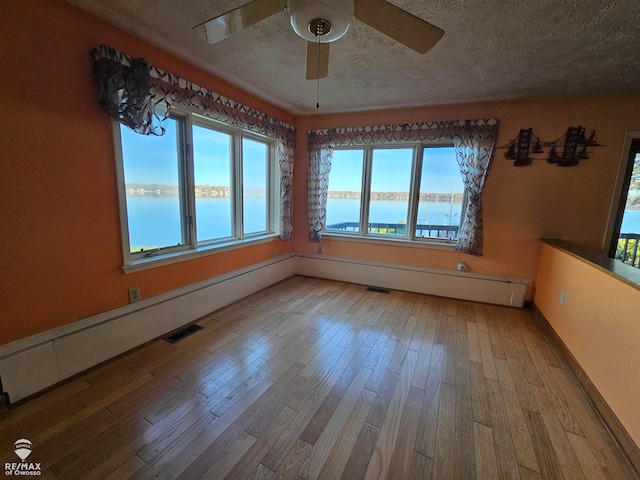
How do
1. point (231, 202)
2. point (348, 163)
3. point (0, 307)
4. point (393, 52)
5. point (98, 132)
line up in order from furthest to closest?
point (348, 163)
point (231, 202)
point (393, 52)
point (98, 132)
point (0, 307)

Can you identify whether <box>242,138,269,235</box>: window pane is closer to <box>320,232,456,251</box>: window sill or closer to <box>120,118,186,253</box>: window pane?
<box>120,118,186,253</box>: window pane

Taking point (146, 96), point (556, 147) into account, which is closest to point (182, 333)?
point (146, 96)

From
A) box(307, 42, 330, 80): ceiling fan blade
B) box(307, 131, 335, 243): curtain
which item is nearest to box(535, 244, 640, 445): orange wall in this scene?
box(307, 42, 330, 80): ceiling fan blade

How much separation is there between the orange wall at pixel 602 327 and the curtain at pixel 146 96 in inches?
132

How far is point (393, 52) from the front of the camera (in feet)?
6.84

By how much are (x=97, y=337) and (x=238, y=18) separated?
2289mm

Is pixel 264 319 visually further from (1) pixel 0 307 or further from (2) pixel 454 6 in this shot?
(2) pixel 454 6

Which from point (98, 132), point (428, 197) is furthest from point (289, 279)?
point (98, 132)

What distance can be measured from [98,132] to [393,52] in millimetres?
2286

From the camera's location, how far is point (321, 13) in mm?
1150

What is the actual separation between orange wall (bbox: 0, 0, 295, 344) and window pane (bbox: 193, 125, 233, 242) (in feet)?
2.69

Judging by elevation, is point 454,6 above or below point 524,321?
above

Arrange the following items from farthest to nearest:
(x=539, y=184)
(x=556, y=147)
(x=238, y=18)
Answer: (x=539, y=184), (x=556, y=147), (x=238, y=18)

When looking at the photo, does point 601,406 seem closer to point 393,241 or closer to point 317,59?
point 393,241
